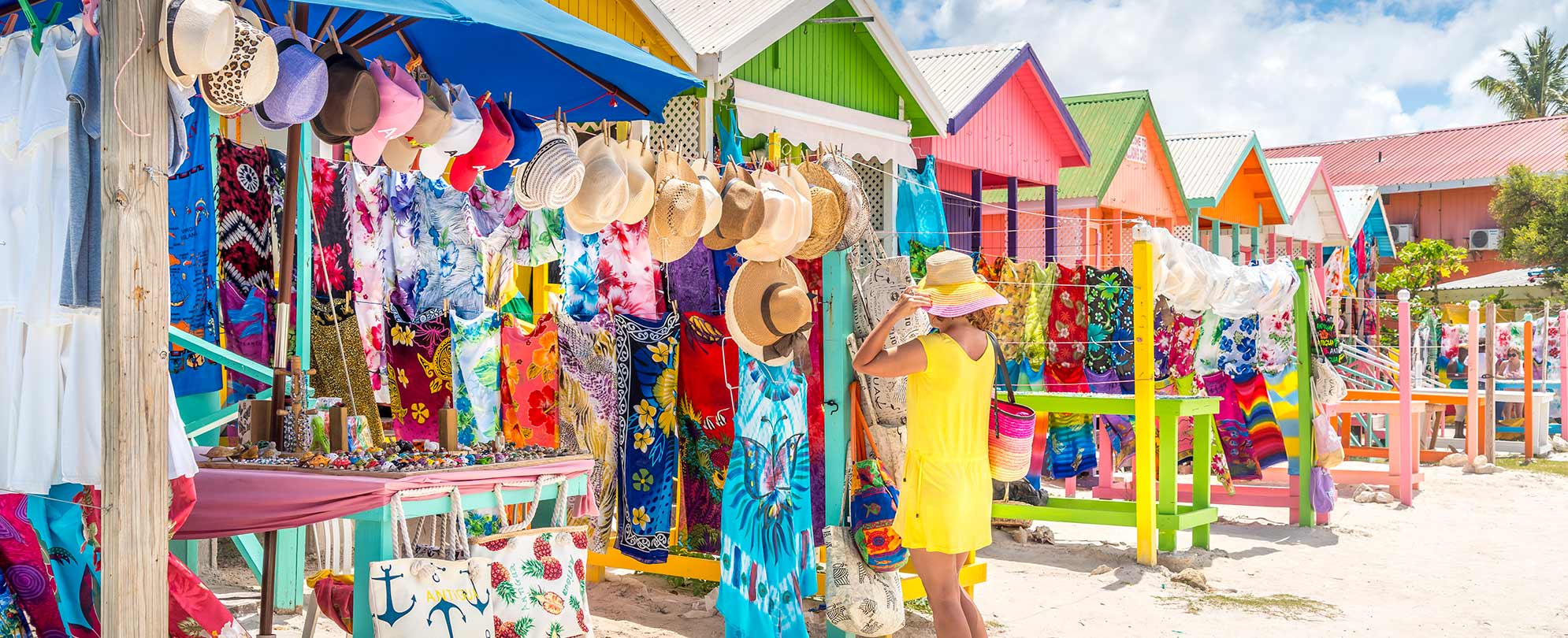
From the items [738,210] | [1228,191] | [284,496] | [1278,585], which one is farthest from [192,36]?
[1228,191]

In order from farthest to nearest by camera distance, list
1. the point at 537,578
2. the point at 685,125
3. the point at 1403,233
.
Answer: the point at 1403,233, the point at 685,125, the point at 537,578

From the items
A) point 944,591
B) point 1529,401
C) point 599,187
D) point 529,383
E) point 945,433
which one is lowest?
point 944,591

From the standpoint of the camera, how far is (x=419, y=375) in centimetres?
652

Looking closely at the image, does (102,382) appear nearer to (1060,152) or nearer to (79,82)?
(79,82)

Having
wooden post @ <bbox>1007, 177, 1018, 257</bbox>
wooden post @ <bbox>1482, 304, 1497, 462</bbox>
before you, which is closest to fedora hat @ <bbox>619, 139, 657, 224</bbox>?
wooden post @ <bbox>1007, 177, 1018, 257</bbox>

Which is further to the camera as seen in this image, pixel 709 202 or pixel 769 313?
pixel 769 313

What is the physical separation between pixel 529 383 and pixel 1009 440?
2409mm

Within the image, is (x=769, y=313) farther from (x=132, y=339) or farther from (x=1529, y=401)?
(x=1529, y=401)

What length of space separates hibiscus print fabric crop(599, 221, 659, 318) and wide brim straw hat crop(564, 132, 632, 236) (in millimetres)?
961

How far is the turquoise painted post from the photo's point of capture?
19.6 ft

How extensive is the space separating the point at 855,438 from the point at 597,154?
1782 millimetres

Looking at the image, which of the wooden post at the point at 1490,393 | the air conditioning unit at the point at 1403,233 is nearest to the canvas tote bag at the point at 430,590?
the wooden post at the point at 1490,393

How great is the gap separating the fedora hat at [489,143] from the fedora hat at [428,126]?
23cm

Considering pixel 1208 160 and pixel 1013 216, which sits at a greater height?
pixel 1208 160
